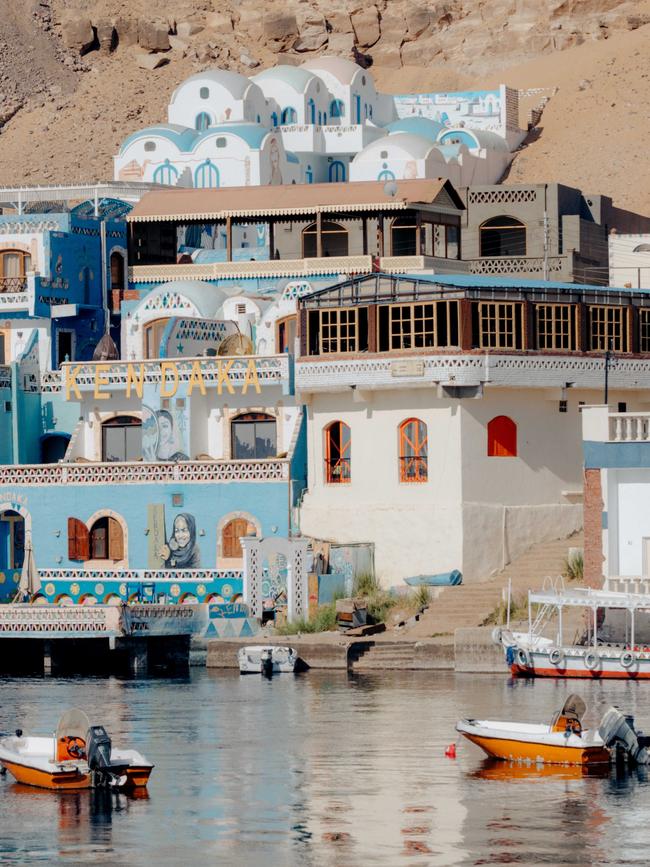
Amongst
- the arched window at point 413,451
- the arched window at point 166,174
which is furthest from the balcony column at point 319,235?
Result: the arched window at point 166,174

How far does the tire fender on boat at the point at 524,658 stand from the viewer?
47.9 m

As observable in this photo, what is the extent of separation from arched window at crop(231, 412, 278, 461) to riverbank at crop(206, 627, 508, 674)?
879cm

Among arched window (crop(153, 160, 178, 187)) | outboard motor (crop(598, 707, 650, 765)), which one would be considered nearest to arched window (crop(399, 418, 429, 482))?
outboard motor (crop(598, 707, 650, 765))

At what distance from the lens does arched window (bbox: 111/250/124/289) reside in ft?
225

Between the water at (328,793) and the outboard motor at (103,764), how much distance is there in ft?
1.17

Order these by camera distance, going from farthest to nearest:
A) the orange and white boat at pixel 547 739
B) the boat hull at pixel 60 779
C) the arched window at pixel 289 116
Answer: the arched window at pixel 289 116, the orange and white boat at pixel 547 739, the boat hull at pixel 60 779

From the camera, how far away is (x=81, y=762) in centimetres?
3547

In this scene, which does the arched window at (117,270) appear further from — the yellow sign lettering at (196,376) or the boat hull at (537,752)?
the boat hull at (537,752)

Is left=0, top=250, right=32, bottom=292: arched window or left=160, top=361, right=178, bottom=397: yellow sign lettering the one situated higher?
left=0, top=250, right=32, bottom=292: arched window

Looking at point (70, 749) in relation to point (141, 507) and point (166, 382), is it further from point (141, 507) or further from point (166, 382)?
point (166, 382)

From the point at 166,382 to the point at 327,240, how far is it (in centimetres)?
1158

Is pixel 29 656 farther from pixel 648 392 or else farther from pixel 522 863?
pixel 522 863

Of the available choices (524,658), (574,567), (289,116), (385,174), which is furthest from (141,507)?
(289,116)

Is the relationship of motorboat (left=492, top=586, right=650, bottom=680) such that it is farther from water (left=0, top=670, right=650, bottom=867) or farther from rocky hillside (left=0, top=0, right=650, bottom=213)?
rocky hillside (left=0, top=0, right=650, bottom=213)
